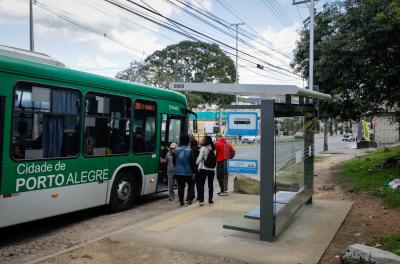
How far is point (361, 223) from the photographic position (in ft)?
27.1

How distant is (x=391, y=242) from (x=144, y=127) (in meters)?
6.05

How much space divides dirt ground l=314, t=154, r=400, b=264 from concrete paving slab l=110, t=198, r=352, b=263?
145 mm

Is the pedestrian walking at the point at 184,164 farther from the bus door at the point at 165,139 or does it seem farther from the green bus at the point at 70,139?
the bus door at the point at 165,139

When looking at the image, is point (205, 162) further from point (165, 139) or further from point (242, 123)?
point (242, 123)

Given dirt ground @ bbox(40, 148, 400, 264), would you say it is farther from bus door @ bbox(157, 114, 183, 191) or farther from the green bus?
bus door @ bbox(157, 114, 183, 191)

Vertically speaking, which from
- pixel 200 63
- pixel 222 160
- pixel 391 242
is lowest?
pixel 391 242

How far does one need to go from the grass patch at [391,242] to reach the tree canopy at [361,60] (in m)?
7.44

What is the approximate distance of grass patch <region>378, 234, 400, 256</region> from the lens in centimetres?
612

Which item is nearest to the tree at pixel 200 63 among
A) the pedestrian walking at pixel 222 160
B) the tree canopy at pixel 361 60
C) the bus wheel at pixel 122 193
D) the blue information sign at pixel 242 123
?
the tree canopy at pixel 361 60

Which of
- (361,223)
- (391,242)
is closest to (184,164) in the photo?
(361,223)

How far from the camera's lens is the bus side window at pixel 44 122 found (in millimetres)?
6926

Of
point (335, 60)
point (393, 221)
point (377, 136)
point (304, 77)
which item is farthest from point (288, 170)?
point (377, 136)

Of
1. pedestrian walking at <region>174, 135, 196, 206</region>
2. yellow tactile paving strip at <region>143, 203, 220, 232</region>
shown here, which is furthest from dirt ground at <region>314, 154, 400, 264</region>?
pedestrian walking at <region>174, 135, 196, 206</region>

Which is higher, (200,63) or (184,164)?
(200,63)
